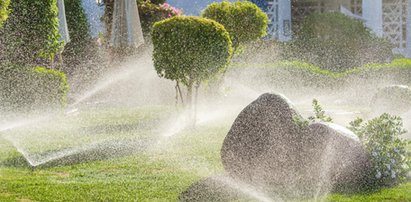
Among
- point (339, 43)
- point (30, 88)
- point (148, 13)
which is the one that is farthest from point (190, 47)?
point (339, 43)

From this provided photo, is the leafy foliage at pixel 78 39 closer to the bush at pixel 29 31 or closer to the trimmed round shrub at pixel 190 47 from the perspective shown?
the bush at pixel 29 31

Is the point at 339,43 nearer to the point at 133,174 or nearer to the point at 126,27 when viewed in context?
the point at 126,27

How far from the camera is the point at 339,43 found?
32344 mm

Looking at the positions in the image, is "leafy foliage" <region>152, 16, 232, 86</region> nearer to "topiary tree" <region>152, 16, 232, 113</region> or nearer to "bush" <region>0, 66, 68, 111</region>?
"topiary tree" <region>152, 16, 232, 113</region>

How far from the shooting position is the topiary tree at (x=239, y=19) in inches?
765

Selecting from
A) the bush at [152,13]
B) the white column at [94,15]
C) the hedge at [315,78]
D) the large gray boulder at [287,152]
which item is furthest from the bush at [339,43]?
the large gray boulder at [287,152]

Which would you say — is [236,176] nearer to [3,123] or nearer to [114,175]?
[114,175]

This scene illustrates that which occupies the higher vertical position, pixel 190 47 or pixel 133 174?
pixel 190 47

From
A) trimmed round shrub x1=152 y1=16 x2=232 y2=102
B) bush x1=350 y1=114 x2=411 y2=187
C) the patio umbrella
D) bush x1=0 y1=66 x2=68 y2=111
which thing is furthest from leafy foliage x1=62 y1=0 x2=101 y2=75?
bush x1=350 y1=114 x2=411 y2=187

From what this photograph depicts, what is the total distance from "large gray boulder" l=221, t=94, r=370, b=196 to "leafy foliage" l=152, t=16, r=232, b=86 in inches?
191

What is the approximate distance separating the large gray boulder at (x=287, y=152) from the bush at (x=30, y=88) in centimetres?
681

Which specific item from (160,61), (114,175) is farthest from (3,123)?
(114,175)

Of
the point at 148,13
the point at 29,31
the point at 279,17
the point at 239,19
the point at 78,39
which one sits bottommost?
the point at 279,17

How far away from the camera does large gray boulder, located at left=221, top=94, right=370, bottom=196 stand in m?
9.45
